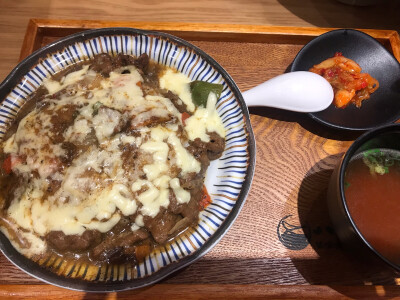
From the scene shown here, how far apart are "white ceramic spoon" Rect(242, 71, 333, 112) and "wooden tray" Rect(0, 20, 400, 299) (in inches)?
6.6

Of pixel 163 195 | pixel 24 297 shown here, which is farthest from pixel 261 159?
pixel 24 297

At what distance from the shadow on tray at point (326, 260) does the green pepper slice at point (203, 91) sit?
850mm

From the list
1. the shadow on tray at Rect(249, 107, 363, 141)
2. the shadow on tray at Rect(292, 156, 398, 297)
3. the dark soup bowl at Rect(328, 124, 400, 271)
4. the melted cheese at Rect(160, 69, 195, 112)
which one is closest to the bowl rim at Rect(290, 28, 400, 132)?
the shadow on tray at Rect(249, 107, 363, 141)

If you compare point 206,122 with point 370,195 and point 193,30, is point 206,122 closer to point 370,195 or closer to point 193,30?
point 193,30

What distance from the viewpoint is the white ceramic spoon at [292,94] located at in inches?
77.5

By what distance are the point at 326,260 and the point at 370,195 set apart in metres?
0.47

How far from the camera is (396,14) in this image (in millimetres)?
2758

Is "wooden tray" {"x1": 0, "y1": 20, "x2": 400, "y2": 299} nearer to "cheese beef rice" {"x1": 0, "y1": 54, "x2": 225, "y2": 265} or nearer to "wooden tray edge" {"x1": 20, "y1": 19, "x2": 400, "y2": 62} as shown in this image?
"wooden tray edge" {"x1": 20, "y1": 19, "x2": 400, "y2": 62}

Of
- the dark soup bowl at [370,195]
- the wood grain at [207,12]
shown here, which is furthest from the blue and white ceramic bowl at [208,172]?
the wood grain at [207,12]

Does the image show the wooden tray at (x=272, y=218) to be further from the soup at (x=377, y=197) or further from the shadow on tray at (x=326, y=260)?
the soup at (x=377, y=197)

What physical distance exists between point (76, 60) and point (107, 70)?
1.03 ft

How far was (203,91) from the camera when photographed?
1899 millimetres

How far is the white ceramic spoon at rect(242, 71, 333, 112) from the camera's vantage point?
1.97 metres

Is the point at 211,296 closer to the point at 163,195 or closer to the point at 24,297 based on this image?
the point at 163,195
